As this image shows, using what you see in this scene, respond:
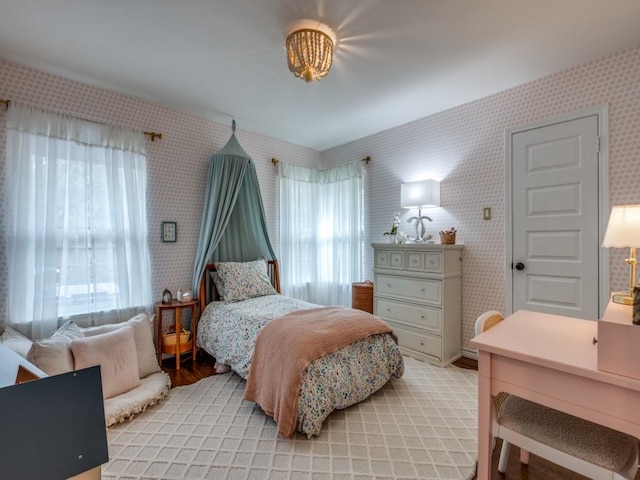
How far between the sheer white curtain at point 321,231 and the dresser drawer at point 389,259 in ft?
2.42

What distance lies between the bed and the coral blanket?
0.5 inches

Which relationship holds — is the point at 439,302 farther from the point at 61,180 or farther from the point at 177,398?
the point at 61,180

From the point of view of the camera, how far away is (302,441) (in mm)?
1850

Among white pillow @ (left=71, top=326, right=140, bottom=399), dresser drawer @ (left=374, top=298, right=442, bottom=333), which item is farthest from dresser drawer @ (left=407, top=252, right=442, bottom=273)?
white pillow @ (left=71, top=326, right=140, bottom=399)

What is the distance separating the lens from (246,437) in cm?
190

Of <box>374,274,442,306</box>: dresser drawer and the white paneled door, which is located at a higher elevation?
the white paneled door

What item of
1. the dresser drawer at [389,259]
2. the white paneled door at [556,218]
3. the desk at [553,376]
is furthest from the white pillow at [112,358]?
the white paneled door at [556,218]

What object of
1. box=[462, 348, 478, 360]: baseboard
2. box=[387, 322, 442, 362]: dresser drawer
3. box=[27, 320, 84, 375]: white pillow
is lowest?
box=[462, 348, 478, 360]: baseboard

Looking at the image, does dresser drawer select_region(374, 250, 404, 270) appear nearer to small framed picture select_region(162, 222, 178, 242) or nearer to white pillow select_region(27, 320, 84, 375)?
small framed picture select_region(162, 222, 178, 242)

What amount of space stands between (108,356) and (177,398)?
625 millimetres

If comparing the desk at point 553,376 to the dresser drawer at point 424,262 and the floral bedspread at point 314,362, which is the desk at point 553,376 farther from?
the dresser drawer at point 424,262

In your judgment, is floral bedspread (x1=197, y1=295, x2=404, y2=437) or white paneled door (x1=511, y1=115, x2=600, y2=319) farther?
white paneled door (x1=511, y1=115, x2=600, y2=319)

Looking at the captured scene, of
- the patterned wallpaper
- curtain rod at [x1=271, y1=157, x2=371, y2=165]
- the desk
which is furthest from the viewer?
curtain rod at [x1=271, y1=157, x2=371, y2=165]

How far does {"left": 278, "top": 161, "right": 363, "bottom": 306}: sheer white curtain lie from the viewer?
418 cm
